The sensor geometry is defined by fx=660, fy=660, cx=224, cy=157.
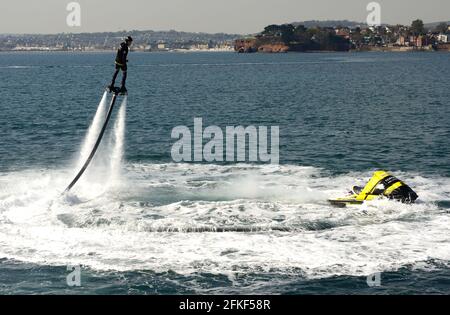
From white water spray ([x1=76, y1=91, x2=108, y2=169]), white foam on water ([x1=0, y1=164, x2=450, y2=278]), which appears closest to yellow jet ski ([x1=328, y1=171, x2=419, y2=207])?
white foam on water ([x1=0, y1=164, x2=450, y2=278])

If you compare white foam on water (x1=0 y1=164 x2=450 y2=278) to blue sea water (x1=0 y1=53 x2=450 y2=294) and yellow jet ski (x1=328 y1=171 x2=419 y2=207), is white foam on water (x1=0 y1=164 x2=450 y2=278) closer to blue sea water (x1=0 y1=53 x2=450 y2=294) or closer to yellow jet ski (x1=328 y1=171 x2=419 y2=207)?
blue sea water (x1=0 y1=53 x2=450 y2=294)

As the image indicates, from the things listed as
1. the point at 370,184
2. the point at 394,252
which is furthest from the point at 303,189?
the point at 394,252

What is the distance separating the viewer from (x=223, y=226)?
32.0 meters

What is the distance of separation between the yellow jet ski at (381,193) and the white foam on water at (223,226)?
471mm

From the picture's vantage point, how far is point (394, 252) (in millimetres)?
28562

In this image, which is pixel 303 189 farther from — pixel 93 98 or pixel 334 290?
pixel 93 98

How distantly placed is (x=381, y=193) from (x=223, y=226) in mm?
9414

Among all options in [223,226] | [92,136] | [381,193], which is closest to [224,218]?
[223,226]

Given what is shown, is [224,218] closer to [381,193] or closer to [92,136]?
[381,193]

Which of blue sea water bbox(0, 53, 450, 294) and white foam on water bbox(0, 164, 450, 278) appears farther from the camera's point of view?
white foam on water bbox(0, 164, 450, 278)

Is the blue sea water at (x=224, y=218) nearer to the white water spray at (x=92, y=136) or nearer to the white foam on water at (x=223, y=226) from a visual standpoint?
the white foam on water at (x=223, y=226)

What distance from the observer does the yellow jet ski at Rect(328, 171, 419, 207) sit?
3538 centimetres

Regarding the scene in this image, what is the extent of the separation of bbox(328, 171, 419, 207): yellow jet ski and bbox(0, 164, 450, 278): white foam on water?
0.47m
